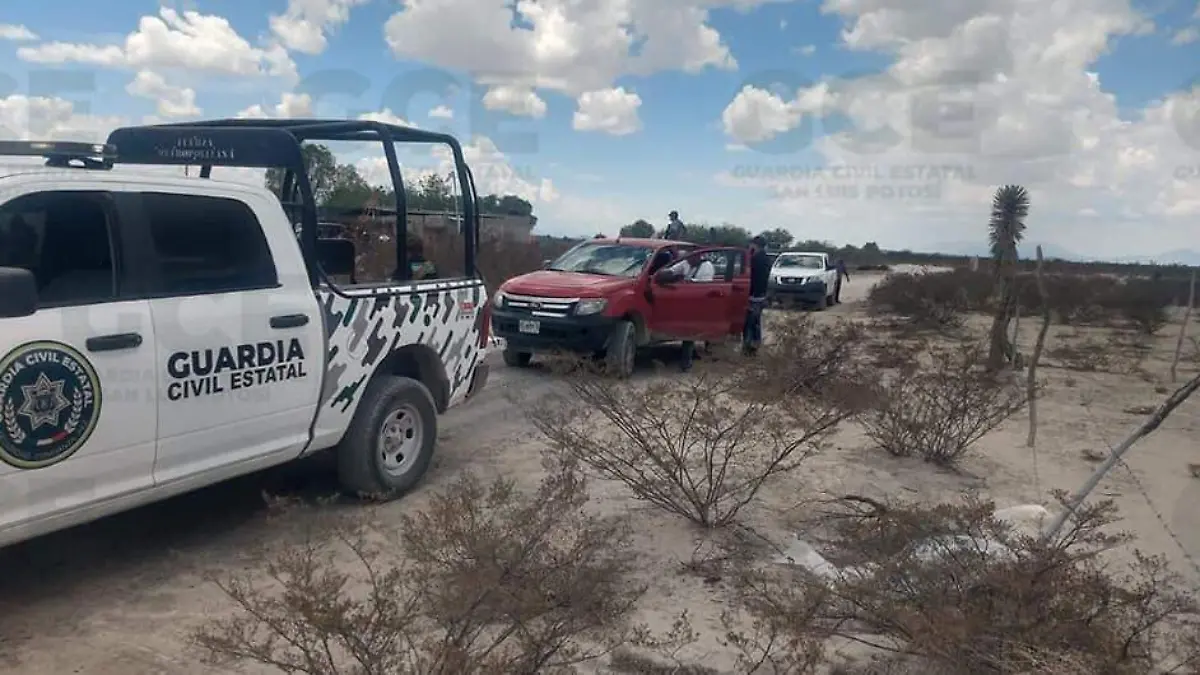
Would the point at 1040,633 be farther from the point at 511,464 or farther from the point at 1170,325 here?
the point at 1170,325

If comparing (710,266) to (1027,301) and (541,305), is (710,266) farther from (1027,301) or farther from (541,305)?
(1027,301)

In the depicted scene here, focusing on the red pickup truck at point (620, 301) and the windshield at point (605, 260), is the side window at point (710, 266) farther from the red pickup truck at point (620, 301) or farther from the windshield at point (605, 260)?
the windshield at point (605, 260)

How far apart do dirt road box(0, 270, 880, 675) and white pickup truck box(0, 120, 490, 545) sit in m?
0.44

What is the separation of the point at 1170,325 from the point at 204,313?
86.7 ft

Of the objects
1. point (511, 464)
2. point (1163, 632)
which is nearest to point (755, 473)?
point (511, 464)

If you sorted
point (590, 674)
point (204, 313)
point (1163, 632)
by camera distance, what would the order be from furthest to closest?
point (204, 313) < point (1163, 632) < point (590, 674)

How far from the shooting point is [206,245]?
16.0ft

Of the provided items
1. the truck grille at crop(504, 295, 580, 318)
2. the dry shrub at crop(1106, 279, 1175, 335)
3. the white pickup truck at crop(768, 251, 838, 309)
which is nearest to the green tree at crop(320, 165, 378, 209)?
the truck grille at crop(504, 295, 580, 318)

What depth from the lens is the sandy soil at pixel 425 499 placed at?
4.09 m

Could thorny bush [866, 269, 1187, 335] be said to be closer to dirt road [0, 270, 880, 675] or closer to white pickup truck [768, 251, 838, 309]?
white pickup truck [768, 251, 838, 309]

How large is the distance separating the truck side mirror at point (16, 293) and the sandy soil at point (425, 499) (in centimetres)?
136

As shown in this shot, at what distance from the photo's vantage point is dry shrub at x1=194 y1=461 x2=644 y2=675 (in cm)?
299

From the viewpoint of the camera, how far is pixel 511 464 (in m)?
7.17

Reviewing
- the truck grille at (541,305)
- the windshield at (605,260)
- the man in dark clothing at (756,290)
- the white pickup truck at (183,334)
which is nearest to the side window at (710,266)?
the windshield at (605,260)
